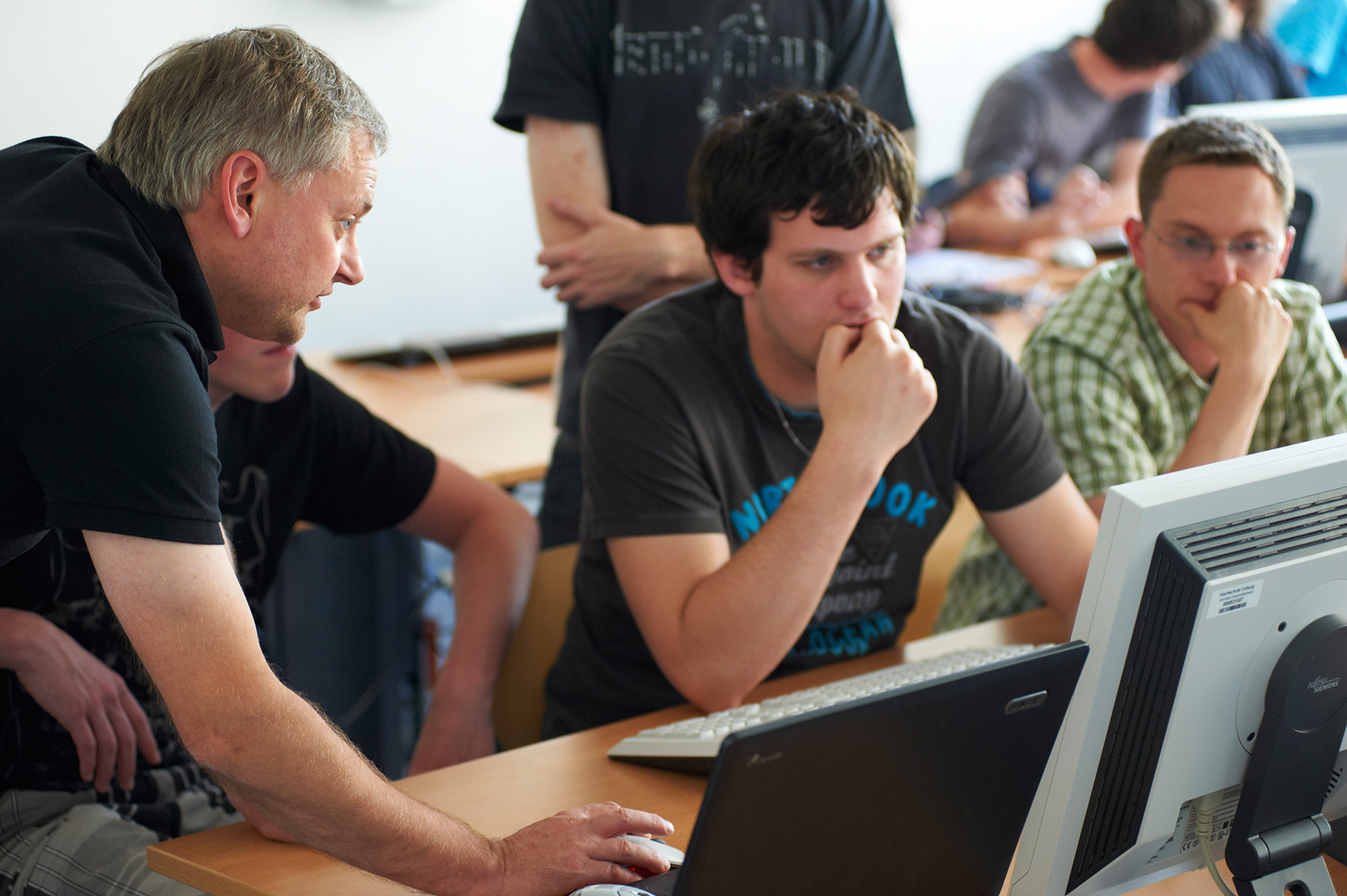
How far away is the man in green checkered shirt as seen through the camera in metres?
1.63

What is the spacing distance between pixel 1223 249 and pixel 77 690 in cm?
155

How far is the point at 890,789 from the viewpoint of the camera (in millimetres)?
738

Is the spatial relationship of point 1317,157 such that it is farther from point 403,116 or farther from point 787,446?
point 403,116

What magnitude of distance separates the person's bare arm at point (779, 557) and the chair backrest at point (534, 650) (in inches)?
11.3

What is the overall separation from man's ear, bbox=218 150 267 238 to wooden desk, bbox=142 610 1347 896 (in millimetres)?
515

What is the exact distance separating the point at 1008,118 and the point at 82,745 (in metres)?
3.28

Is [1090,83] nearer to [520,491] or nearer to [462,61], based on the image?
[462,61]

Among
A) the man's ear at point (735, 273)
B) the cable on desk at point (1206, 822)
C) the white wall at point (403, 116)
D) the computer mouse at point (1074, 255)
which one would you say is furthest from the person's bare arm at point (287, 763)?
the computer mouse at point (1074, 255)

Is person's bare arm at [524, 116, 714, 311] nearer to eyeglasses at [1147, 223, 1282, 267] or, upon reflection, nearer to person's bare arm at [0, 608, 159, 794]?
eyeglasses at [1147, 223, 1282, 267]

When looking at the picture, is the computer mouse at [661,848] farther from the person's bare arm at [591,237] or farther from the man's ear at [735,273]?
the person's bare arm at [591,237]

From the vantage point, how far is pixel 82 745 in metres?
1.24

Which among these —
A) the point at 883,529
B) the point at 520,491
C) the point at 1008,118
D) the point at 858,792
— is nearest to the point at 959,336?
the point at 883,529

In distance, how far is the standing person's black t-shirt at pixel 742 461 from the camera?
1.39 meters

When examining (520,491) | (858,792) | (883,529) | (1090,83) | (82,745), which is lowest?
(520,491)
